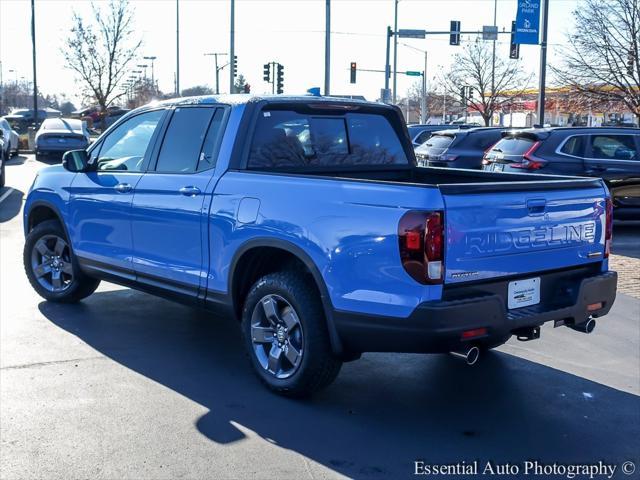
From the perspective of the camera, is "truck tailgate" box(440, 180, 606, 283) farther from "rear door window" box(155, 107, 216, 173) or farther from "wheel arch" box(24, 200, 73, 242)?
"wheel arch" box(24, 200, 73, 242)

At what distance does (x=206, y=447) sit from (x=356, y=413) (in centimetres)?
102

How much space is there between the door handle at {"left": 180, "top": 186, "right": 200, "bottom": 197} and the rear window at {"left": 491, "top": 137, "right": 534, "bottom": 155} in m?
8.43

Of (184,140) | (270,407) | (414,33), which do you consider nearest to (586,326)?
(270,407)

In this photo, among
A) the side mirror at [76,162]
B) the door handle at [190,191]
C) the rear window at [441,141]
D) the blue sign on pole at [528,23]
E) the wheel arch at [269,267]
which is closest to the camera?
the wheel arch at [269,267]

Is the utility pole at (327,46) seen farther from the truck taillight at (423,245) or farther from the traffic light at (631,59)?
the truck taillight at (423,245)

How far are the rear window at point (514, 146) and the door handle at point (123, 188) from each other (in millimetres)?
8190

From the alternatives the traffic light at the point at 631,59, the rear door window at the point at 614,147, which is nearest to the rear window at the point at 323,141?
the rear door window at the point at 614,147

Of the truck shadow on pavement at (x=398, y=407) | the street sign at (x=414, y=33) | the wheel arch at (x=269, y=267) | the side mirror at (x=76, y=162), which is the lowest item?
the truck shadow on pavement at (x=398, y=407)

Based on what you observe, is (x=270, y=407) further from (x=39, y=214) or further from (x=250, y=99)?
(x=39, y=214)

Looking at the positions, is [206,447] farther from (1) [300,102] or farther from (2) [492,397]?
(1) [300,102]

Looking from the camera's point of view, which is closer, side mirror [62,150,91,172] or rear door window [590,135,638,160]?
side mirror [62,150,91,172]

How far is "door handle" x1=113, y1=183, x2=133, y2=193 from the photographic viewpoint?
6332 millimetres

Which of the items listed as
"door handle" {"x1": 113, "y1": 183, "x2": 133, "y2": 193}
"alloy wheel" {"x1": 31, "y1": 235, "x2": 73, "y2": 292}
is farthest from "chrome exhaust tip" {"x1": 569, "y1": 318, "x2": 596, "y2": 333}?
"alloy wheel" {"x1": 31, "y1": 235, "x2": 73, "y2": 292}

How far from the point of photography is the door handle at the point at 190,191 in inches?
221
